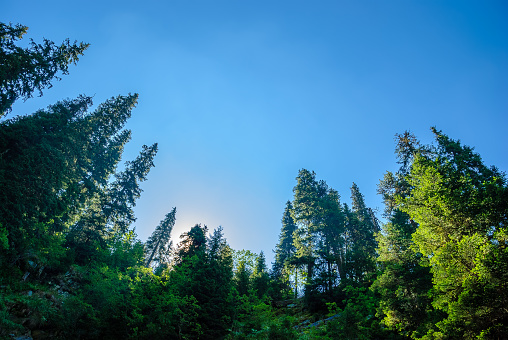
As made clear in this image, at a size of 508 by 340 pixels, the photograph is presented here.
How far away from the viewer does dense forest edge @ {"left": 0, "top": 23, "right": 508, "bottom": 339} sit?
36.1ft

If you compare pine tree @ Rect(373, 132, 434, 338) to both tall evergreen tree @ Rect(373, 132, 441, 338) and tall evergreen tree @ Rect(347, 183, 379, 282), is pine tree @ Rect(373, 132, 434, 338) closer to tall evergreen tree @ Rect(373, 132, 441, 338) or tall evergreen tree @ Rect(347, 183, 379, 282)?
tall evergreen tree @ Rect(373, 132, 441, 338)

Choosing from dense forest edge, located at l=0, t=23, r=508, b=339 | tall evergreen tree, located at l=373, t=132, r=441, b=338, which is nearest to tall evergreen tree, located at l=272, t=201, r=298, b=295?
dense forest edge, located at l=0, t=23, r=508, b=339

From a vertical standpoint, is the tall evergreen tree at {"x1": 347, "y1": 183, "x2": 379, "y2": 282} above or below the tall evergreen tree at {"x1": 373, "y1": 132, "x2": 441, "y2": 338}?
above

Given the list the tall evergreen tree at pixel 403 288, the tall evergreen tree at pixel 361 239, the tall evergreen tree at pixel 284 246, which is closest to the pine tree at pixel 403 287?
the tall evergreen tree at pixel 403 288

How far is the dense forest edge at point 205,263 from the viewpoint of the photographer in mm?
11008

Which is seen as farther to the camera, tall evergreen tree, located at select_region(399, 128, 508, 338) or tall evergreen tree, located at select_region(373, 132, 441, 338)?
tall evergreen tree, located at select_region(373, 132, 441, 338)

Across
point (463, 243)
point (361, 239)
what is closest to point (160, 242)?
point (361, 239)

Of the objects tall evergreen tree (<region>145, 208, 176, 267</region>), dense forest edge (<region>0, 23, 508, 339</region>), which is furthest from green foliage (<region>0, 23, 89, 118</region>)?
tall evergreen tree (<region>145, 208, 176, 267</region>)

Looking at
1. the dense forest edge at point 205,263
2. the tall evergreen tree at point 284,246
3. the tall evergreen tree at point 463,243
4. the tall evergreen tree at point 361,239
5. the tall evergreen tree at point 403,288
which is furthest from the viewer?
the tall evergreen tree at point 284,246

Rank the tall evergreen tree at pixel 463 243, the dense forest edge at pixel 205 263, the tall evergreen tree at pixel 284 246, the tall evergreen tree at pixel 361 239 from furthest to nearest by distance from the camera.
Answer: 1. the tall evergreen tree at pixel 284 246
2. the tall evergreen tree at pixel 361 239
3. the dense forest edge at pixel 205 263
4. the tall evergreen tree at pixel 463 243

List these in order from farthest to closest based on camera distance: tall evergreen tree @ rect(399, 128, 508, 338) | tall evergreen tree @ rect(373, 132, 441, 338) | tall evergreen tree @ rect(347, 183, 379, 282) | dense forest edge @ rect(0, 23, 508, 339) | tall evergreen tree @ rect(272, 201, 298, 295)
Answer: tall evergreen tree @ rect(272, 201, 298, 295), tall evergreen tree @ rect(347, 183, 379, 282), tall evergreen tree @ rect(373, 132, 441, 338), dense forest edge @ rect(0, 23, 508, 339), tall evergreen tree @ rect(399, 128, 508, 338)

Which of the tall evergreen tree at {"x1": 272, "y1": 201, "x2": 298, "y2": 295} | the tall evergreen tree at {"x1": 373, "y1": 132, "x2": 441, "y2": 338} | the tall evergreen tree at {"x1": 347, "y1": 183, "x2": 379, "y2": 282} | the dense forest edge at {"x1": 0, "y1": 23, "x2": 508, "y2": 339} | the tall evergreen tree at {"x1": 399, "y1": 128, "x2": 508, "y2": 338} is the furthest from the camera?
the tall evergreen tree at {"x1": 272, "y1": 201, "x2": 298, "y2": 295}

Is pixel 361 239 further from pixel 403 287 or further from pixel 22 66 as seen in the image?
pixel 22 66

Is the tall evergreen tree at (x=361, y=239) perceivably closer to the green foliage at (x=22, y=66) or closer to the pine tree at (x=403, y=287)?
the pine tree at (x=403, y=287)
